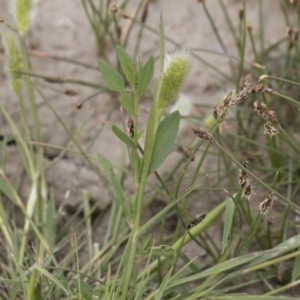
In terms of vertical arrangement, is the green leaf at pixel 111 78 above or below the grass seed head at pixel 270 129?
above

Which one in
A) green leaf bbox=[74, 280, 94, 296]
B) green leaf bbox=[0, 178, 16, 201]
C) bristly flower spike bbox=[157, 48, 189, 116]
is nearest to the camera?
bristly flower spike bbox=[157, 48, 189, 116]

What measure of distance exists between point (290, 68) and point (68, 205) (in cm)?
56

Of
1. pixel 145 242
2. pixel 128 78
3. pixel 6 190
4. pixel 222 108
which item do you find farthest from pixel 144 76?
pixel 6 190

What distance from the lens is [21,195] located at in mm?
1294

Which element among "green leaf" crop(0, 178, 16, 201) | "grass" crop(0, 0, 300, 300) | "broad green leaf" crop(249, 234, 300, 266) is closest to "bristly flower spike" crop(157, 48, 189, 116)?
"grass" crop(0, 0, 300, 300)

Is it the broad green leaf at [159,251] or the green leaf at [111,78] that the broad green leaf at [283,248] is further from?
the green leaf at [111,78]

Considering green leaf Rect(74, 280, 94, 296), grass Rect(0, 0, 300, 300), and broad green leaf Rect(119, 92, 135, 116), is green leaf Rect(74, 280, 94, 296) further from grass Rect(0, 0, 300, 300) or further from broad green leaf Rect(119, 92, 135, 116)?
broad green leaf Rect(119, 92, 135, 116)

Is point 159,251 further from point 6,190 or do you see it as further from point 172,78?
point 6,190

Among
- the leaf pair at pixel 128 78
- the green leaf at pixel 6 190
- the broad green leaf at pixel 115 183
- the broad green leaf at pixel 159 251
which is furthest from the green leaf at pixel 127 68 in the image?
the green leaf at pixel 6 190

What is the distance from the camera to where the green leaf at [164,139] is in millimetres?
843

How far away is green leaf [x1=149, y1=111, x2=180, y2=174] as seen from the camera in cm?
84

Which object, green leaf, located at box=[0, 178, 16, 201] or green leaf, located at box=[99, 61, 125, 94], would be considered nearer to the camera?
green leaf, located at box=[99, 61, 125, 94]

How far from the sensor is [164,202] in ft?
4.24

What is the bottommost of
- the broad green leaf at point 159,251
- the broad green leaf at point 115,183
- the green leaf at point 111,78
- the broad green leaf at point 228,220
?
the broad green leaf at point 159,251
